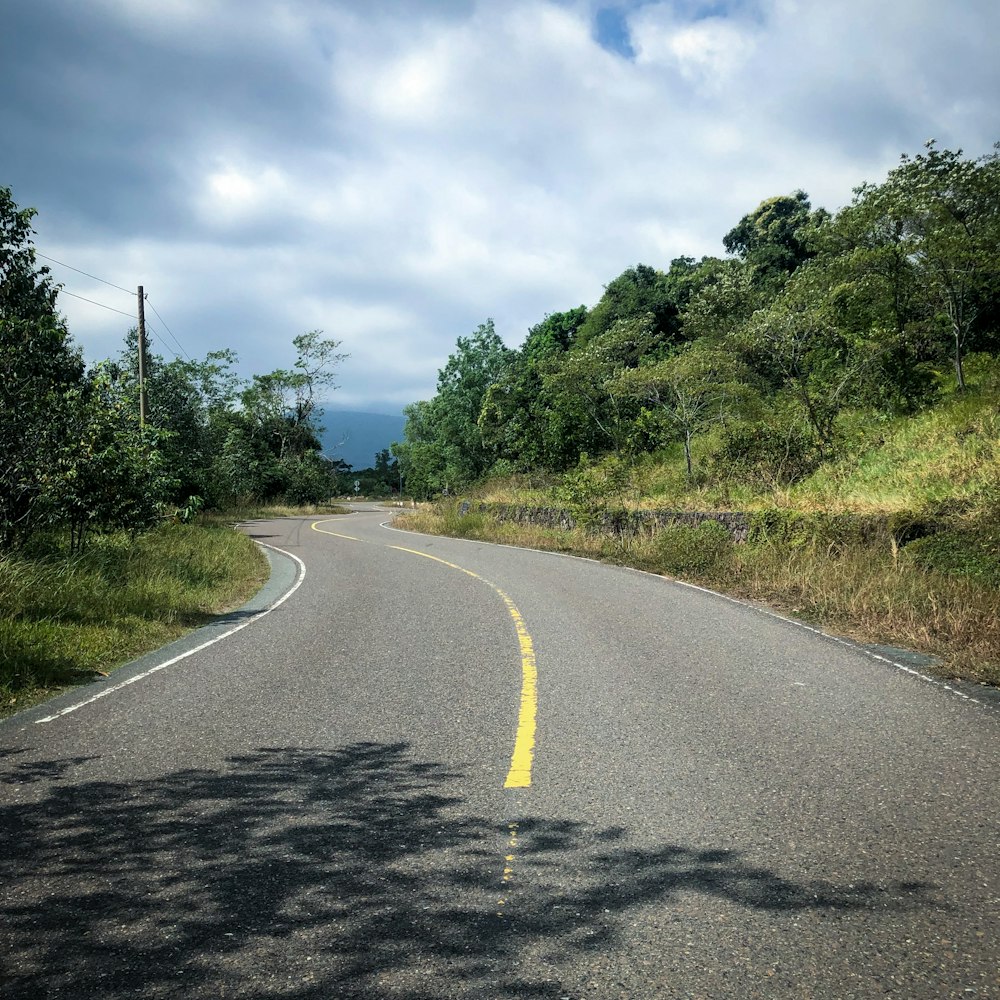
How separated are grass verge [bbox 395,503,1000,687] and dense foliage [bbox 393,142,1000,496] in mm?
8021

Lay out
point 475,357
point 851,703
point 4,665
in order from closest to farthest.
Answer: point 851,703 → point 4,665 → point 475,357

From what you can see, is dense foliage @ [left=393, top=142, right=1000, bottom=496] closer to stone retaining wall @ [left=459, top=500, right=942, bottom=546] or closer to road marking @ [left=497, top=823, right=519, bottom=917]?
stone retaining wall @ [left=459, top=500, right=942, bottom=546]

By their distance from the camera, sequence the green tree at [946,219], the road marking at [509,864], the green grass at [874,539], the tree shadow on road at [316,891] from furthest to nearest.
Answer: the green tree at [946,219] < the green grass at [874,539] < the road marking at [509,864] < the tree shadow on road at [316,891]

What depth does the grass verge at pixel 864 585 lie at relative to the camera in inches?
329

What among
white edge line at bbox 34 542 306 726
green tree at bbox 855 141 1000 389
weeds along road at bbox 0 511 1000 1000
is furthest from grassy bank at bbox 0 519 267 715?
green tree at bbox 855 141 1000 389

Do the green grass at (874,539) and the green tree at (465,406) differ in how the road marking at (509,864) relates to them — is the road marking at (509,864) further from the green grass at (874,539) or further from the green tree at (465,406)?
the green tree at (465,406)

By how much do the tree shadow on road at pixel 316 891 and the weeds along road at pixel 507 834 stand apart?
0.5 inches

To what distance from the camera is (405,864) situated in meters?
3.74

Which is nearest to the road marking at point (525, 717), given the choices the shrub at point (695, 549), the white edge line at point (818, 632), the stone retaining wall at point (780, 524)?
the white edge line at point (818, 632)

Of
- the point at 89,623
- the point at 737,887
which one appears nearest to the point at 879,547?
the point at 737,887

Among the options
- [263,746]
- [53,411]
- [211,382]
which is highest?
[211,382]

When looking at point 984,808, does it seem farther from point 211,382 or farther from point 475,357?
point 211,382

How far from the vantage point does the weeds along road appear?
293 centimetres

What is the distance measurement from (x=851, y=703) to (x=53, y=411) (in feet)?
39.4
